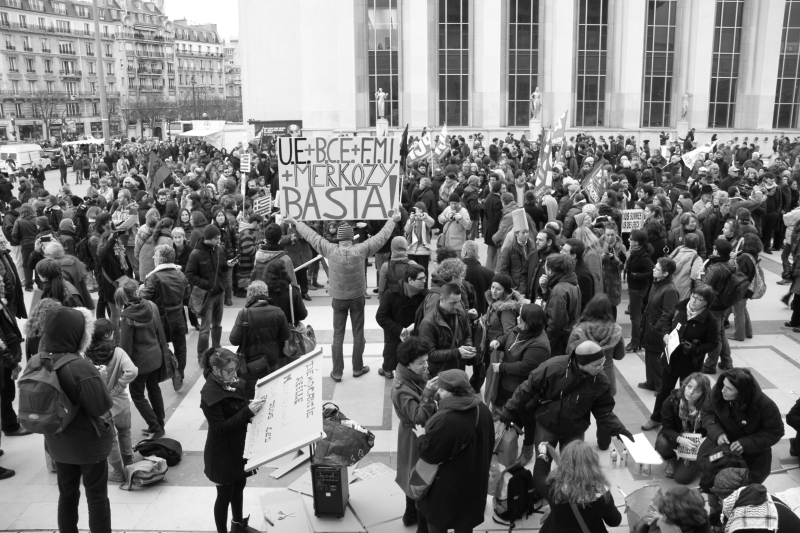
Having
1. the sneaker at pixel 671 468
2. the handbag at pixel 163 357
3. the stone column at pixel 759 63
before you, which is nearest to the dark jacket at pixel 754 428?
the sneaker at pixel 671 468

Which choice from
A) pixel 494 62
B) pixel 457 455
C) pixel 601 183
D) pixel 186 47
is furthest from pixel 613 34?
pixel 186 47

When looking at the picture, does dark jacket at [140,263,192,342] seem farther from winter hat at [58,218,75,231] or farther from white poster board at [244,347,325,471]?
winter hat at [58,218,75,231]

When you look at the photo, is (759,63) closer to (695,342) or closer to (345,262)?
(695,342)

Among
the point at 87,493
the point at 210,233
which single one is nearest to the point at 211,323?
the point at 210,233

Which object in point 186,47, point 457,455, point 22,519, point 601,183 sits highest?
point 186,47

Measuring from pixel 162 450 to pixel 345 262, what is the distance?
304cm

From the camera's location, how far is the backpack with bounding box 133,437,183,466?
721cm

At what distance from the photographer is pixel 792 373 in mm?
9312

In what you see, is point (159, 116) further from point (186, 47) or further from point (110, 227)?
point (110, 227)

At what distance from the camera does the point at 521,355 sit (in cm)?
670

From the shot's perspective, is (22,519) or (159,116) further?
(159,116)

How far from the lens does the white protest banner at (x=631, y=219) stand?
11.6 meters

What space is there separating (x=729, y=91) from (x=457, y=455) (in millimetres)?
39335

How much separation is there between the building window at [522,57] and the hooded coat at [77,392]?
37.0 m
